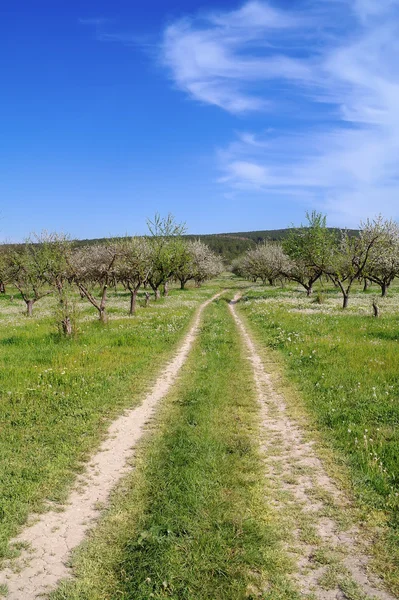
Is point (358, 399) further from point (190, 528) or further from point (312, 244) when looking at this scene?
point (312, 244)

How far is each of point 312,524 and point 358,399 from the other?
5.50m

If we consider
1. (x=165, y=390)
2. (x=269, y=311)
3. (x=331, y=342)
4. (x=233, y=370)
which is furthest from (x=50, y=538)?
(x=269, y=311)

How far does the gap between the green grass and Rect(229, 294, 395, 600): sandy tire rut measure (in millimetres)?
281

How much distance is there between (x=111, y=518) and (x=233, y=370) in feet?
28.9

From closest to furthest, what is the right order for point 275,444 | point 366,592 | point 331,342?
point 366,592
point 275,444
point 331,342

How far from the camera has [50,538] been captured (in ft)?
18.4

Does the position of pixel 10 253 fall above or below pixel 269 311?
above

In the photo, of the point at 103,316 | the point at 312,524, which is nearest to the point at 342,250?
the point at 103,316

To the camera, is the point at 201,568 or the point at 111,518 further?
the point at 111,518

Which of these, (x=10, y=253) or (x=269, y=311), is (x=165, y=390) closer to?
(x=269, y=311)

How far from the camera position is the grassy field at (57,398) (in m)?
6.93

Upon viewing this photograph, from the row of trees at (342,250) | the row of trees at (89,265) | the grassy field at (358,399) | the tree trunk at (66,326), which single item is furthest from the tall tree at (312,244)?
the tree trunk at (66,326)

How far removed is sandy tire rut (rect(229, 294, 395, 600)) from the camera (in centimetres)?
464

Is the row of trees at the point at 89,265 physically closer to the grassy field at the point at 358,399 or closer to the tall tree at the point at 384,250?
the grassy field at the point at 358,399
